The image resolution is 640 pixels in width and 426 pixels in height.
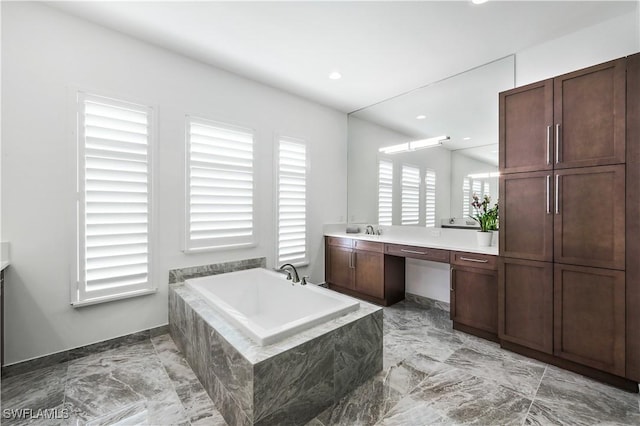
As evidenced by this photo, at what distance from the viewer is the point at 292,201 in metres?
3.65

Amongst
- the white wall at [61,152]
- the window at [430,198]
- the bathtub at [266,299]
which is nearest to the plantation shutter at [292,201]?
the bathtub at [266,299]

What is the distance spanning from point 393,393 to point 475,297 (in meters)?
1.36

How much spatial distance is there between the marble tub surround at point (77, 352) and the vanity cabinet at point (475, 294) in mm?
2954

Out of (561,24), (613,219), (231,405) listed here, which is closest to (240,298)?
(231,405)

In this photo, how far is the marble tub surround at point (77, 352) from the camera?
2.00m

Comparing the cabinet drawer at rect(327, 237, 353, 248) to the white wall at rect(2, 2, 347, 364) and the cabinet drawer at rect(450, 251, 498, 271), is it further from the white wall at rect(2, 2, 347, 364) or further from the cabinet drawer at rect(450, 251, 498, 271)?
the white wall at rect(2, 2, 347, 364)

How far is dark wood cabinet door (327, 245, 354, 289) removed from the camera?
379cm

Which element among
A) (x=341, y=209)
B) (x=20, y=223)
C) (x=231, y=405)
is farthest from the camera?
(x=341, y=209)

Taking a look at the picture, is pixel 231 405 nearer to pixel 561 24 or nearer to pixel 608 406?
pixel 608 406

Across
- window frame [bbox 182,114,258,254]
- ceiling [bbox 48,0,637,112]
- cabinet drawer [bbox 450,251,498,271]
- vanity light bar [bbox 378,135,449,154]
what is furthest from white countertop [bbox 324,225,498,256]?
→ ceiling [bbox 48,0,637,112]

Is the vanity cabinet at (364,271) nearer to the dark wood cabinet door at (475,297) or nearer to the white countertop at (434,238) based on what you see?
the white countertop at (434,238)

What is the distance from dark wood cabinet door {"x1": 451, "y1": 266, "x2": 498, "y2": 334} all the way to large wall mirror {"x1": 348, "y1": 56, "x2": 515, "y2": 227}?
73 centimetres

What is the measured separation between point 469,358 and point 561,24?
2.93 meters

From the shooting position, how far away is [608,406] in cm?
171
